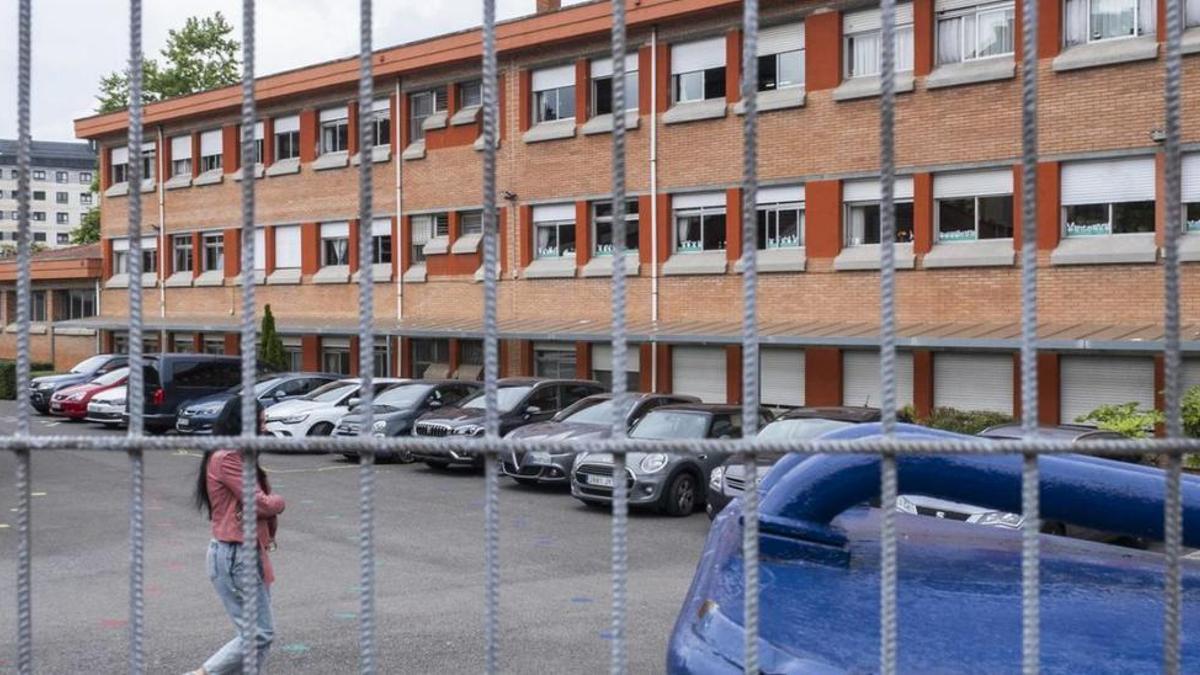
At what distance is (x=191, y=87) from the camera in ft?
192

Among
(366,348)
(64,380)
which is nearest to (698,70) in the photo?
(64,380)

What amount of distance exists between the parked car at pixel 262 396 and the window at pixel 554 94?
25.9ft

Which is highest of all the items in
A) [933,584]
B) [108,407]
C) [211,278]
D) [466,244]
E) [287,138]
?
[287,138]

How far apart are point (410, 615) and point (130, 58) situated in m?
7.90

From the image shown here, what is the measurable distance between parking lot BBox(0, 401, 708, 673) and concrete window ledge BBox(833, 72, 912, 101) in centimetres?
1024

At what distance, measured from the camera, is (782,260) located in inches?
1007

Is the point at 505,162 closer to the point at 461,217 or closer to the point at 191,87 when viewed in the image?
the point at 461,217

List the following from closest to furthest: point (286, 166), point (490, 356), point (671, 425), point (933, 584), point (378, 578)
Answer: point (490, 356) < point (933, 584) < point (378, 578) < point (671, 425) < point (286, 166)

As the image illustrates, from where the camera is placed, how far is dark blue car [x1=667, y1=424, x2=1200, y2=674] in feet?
9.07

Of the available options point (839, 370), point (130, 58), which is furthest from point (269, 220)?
point (130, 58)

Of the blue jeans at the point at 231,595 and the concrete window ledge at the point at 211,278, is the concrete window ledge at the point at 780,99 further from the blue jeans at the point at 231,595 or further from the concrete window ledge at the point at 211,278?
the blue jeans at the point at 231,595

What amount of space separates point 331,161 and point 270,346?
5600 millimetres

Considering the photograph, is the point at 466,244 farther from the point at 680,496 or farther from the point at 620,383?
the point at 620,383

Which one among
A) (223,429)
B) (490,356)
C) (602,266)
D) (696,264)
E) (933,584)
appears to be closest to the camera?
(490,356)
